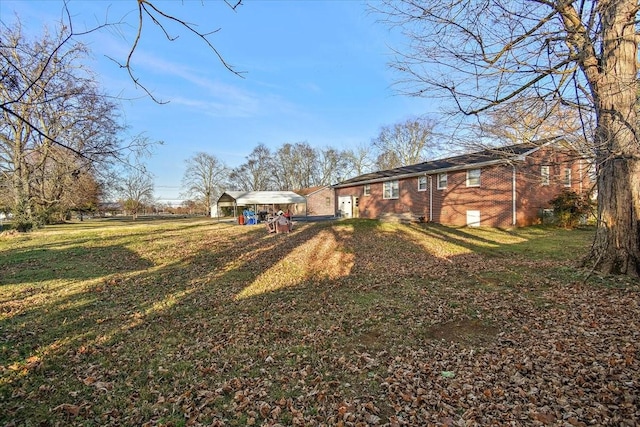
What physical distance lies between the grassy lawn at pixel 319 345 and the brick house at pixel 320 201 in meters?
37.7

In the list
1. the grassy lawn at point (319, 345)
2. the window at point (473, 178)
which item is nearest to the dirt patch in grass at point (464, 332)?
the grassy lawn at point (319, 345)

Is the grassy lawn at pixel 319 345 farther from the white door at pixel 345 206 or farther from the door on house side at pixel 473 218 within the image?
the white door at pixel 345 206

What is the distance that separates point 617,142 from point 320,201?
43.0 m

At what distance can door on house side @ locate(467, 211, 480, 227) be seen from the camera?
17.8 m

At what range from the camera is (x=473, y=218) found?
18.1 metres

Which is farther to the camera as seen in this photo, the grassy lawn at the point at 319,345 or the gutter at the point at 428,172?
the gutter at the point at 428,172

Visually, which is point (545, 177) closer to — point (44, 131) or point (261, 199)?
point (44, 131)

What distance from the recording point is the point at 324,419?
9.94 ft

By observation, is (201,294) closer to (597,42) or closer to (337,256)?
(337,256)

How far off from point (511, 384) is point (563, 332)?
1775 mm

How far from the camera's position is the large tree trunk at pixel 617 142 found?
4.96m

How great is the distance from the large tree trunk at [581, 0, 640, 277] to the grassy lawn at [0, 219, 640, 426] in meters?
0.71

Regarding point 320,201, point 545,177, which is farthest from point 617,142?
point 320,201

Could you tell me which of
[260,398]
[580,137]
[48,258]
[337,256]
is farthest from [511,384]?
[48,258]
